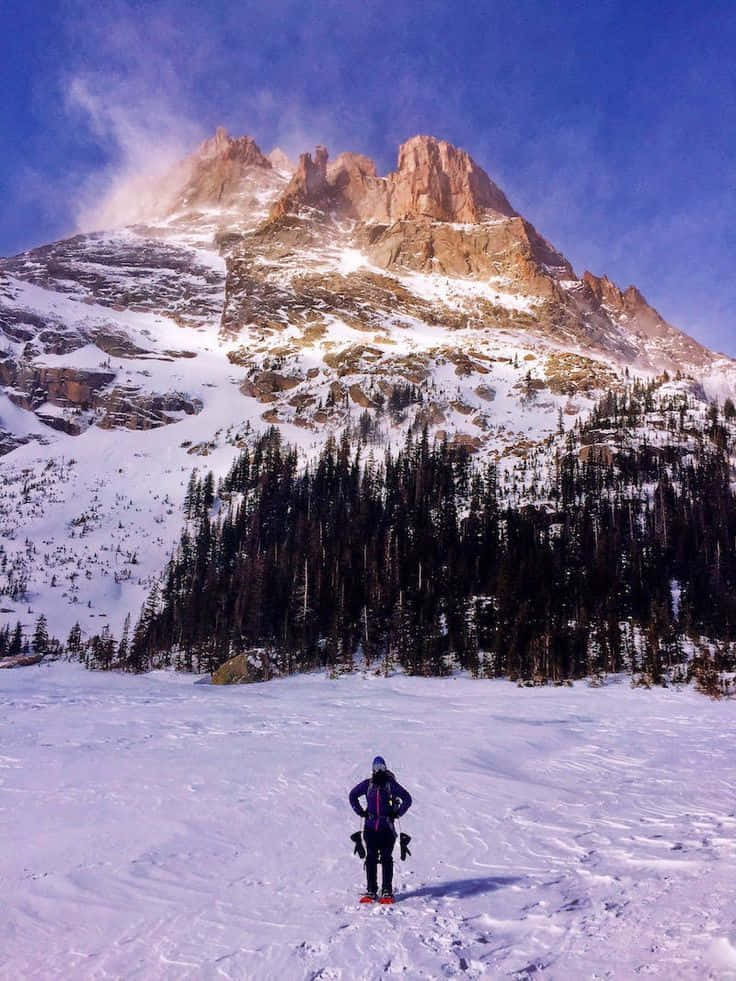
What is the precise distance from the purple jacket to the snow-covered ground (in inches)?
33.4

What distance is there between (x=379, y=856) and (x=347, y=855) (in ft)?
5.64

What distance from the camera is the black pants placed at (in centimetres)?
695

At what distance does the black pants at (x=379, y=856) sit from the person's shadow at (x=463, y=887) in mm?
298

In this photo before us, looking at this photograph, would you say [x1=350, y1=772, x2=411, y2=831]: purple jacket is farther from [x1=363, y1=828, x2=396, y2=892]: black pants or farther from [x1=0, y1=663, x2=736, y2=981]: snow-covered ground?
[x1=0, y1=663, x2=736, y2=981]: snow-covered ground

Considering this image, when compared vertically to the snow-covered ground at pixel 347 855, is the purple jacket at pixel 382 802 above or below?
above

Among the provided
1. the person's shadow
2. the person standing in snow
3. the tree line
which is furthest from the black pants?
the tree line

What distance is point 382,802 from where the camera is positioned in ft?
24.1

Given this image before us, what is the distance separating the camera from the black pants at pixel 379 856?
695cm

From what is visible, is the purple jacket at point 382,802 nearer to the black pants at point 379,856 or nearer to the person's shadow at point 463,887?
the black pants at point 379,856

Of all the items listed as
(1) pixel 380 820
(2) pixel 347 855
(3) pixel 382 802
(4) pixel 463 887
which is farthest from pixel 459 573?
(1) pixel 380 820

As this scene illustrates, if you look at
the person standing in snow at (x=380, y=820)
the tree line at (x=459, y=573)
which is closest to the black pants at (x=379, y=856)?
the person standing in snow at (x=380, y=820)

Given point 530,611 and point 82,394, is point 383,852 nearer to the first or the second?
point 530,611

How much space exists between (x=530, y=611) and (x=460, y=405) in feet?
306

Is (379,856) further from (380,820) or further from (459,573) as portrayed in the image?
(459,573)
